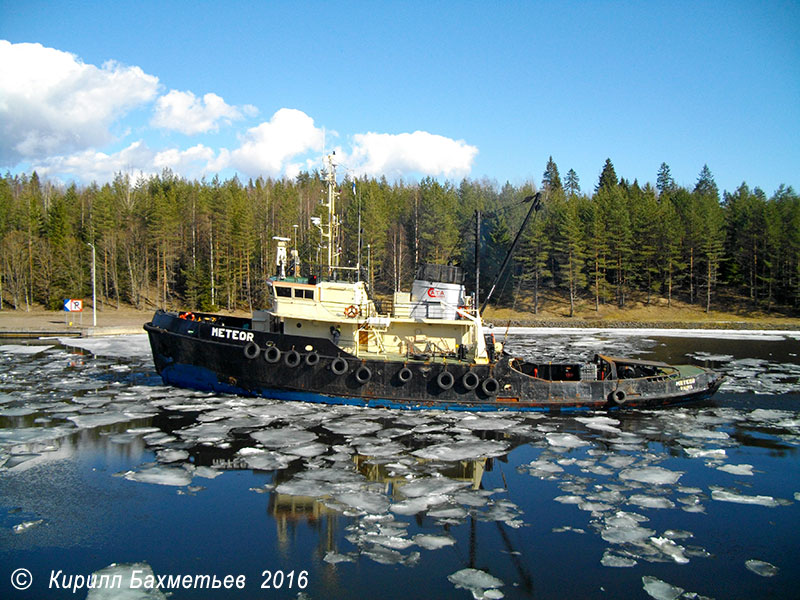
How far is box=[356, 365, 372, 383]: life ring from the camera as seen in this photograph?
1554 centimetres

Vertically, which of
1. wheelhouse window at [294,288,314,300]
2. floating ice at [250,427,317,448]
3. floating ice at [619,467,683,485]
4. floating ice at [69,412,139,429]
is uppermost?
wheelhouse window at [294,288,314,300]

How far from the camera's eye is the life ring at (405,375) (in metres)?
15.5

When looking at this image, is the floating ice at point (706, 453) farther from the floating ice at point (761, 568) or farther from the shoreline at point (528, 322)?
the shoreline at point (528, 322)

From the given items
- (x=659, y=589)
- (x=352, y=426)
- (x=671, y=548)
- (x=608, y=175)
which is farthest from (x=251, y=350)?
(x=608, y=175)

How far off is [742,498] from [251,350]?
40.9ft

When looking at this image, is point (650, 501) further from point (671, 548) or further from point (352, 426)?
point (352, 426)

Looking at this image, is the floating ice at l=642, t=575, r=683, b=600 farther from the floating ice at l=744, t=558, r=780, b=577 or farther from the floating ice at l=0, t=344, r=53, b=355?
the floating ice at l=0, t=344, r=53, b=355

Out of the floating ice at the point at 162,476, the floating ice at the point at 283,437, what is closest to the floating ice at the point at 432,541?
the floating ice at the point at 162,476

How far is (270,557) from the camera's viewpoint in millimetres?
7609

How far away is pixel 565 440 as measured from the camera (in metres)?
13.3

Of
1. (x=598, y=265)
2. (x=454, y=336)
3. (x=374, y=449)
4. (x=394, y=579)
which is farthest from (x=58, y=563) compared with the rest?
(x=598, y=265)

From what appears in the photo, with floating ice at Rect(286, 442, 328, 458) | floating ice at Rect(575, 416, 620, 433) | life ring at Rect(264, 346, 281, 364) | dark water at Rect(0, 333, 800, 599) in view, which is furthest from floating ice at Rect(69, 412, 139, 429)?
floating ice at Rect(575, 416, 620, 433)

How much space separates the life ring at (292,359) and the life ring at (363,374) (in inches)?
70.0

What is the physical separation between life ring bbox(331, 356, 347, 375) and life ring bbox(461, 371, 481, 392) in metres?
3.45
